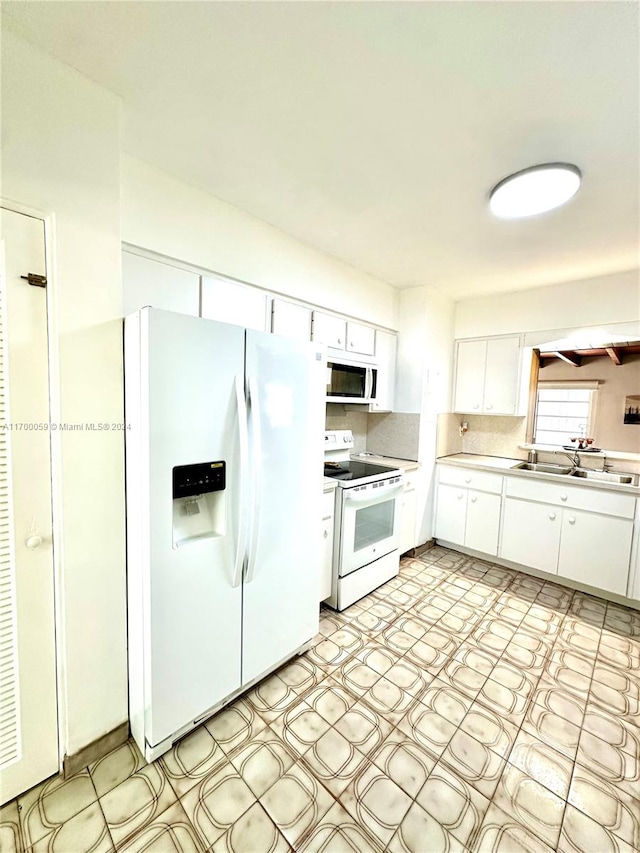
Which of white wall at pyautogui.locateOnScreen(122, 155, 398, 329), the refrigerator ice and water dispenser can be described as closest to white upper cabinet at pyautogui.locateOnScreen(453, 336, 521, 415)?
white wall at pyautogui.locateOnScreen(122, 155, 398, 329)

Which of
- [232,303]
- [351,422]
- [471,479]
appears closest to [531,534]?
[471,479]

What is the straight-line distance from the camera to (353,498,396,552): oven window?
8.38 ft

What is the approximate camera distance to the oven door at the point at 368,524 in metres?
2.41

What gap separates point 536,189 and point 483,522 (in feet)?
8.83

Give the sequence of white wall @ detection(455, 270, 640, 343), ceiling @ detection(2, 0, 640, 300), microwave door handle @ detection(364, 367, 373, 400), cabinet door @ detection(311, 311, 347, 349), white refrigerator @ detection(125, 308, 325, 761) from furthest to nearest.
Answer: microwave door handle @ detection(364, 367, 373, 400) → white wall @ detection(455, 270, 640, 343) → cabinet door @ detection(311, 311, 347, 349) → white refrigerator @ detection(125, 308, 325, 761) → ceiling @ detection(2, 0, 640, 300)

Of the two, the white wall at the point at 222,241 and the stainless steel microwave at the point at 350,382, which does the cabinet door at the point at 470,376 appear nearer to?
the stainless steel microwave at the point at 350,382

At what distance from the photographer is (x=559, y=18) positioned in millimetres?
995

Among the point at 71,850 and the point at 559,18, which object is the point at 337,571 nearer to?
the point at 71,850

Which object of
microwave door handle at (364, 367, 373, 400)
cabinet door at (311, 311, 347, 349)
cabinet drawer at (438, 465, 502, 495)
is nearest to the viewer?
cabinet door at (311, 311, 347, 349)

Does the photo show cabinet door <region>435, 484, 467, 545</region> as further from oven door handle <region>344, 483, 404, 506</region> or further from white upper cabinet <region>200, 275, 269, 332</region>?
→ white upper cabinet <region>200, 275, 269, 332</region>

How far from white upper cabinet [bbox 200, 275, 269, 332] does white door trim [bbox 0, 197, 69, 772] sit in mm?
721

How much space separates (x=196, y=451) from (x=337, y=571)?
153cm

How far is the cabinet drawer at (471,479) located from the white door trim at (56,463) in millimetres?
3191

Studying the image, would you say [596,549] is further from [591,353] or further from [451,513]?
[591,353]
